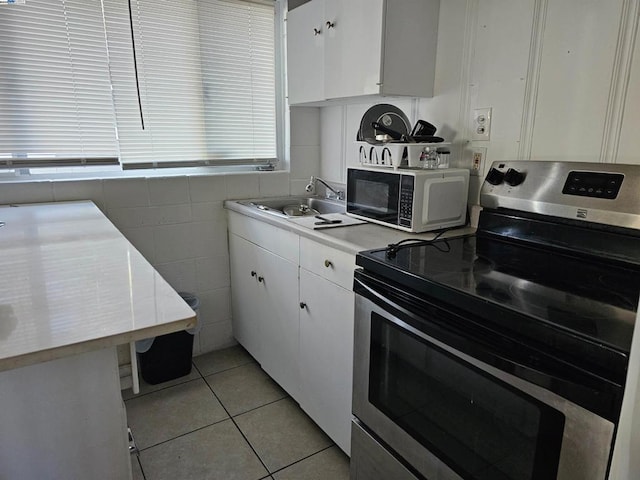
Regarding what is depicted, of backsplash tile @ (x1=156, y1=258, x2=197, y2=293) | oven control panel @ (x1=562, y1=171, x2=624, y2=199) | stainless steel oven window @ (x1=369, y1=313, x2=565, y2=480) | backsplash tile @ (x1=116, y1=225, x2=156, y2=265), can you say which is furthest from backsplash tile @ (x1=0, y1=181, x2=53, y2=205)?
oven control panel @ (x1=562, y1=171, x2=624, y2=199)

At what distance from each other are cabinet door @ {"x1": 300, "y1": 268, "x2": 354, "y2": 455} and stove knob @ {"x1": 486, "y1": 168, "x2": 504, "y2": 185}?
68 cm

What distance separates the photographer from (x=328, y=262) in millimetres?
1667

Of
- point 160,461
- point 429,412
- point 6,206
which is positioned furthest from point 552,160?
point 6,206

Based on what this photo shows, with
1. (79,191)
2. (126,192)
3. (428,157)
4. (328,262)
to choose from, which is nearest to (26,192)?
(79,191)

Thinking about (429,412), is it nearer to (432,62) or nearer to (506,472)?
(506,472)

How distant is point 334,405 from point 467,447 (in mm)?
751

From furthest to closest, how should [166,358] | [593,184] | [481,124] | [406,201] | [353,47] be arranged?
1. [166,358]
2. [353,47]
3. [481,124]
4. [406,201]
5. [593,184]

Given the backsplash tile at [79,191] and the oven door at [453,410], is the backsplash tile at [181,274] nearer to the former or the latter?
the backsplash tile at [79,191]

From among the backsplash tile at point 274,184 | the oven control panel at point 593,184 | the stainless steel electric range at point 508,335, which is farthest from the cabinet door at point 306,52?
the oven control panel at point 593,184

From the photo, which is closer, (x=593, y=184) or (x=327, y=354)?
(x=593, y=184)

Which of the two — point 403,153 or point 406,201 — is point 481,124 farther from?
point 406,201

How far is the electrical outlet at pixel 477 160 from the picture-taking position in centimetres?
178

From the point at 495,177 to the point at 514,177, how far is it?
75 millimetres

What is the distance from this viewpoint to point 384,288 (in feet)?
4.25
